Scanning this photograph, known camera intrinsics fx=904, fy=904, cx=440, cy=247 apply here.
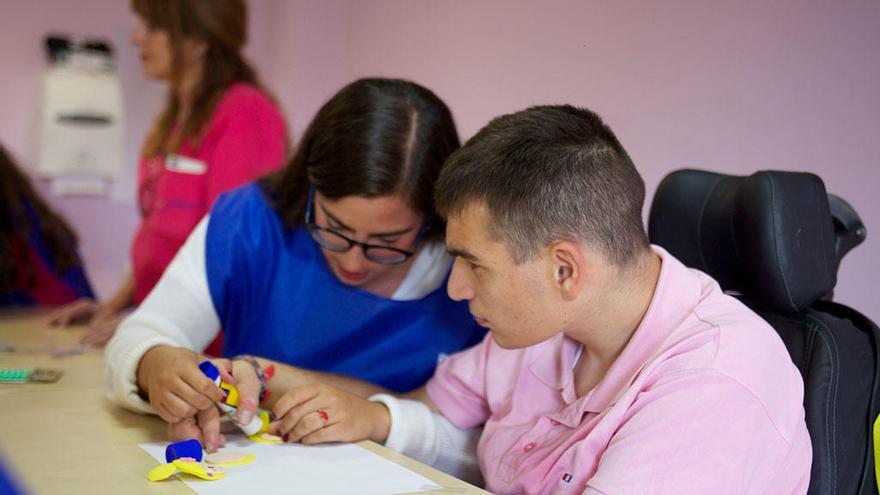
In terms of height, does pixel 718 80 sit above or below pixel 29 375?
above

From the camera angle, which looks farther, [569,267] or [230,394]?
[230,394]

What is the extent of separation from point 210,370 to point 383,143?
1.57 ft

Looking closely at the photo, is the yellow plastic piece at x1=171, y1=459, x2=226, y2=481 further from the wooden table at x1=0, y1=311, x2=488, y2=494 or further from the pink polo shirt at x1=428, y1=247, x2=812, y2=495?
the pink polo shirt at x1=428, y1=247, x2=812, y2=495

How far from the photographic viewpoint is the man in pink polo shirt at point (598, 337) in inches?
41.5

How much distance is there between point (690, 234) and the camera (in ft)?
4.74

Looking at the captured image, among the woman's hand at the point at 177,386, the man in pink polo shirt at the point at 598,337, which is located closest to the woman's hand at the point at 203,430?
the woman's hand at the point at 177,386

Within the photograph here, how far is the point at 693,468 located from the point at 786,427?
17cm

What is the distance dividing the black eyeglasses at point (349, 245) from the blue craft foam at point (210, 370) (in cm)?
36

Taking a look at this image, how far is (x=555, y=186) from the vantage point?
3.90ft

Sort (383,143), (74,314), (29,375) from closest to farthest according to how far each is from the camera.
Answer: (383,143), (29,375), (74,314)

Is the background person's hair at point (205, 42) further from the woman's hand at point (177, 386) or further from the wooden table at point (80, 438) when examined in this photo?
the woman's hand at point (177, 386)

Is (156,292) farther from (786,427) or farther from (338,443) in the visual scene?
(786,427)

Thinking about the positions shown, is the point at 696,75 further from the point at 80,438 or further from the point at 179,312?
the point at 80,438

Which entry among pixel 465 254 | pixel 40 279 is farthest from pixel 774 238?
pixel 40 279
